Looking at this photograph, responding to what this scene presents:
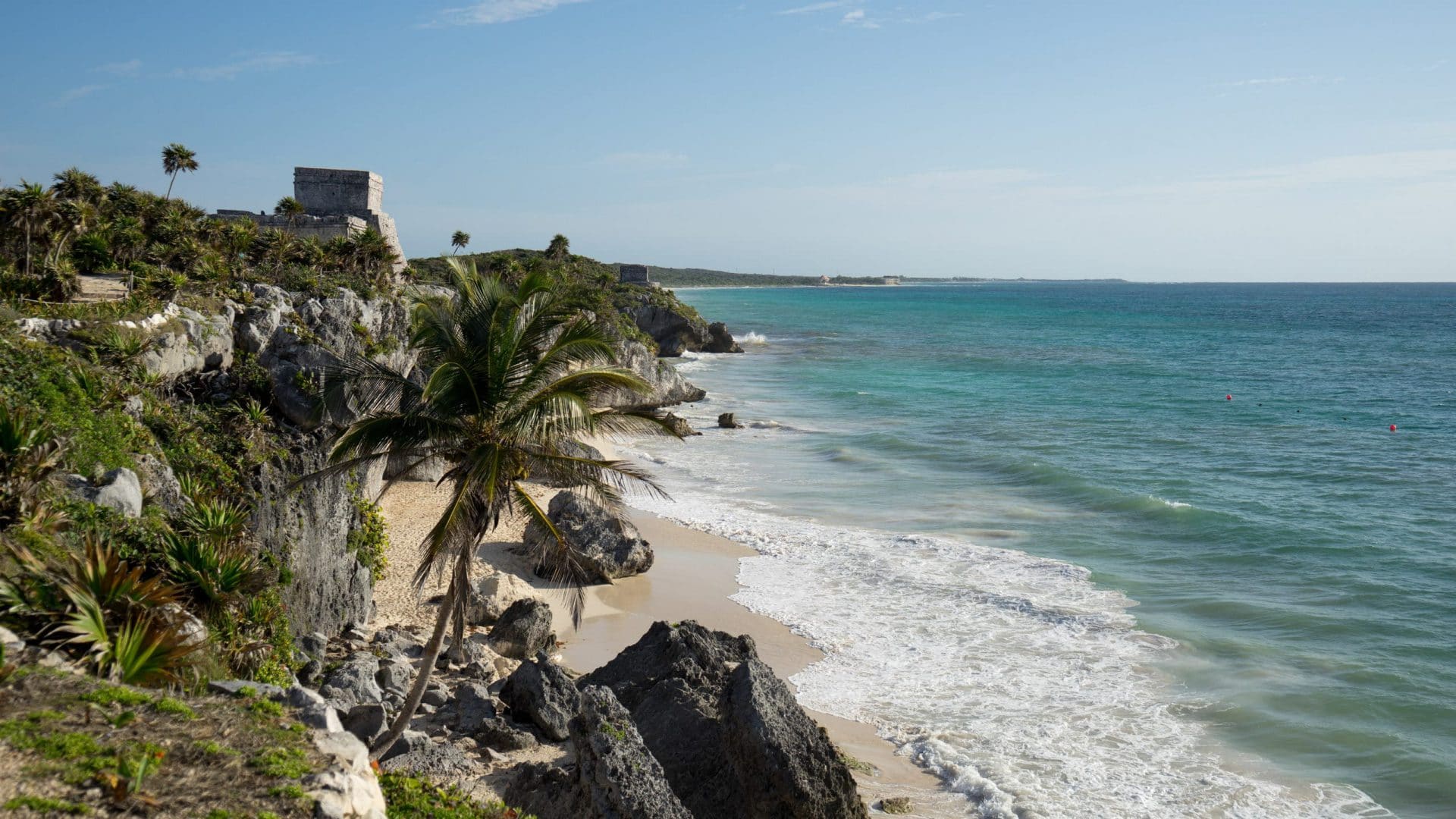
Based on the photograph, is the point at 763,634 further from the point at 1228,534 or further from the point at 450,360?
the point at 1228,534

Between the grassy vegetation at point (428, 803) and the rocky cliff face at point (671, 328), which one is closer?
the grassy vegetation at point (428, 803)

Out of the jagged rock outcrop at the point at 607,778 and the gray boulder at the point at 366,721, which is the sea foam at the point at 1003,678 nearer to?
the jagged rock outcrop at the point at 607,778

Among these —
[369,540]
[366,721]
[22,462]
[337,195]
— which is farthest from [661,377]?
[366,721]

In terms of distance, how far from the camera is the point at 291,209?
125 ft

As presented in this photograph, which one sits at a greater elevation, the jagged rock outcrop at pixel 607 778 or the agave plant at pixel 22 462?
the agave plant at pixel 22 462

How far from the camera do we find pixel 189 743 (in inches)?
241

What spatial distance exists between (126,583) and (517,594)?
321 inches

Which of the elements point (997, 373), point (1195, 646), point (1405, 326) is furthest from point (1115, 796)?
point (1405, 326)

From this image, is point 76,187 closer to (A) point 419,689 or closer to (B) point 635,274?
(A) point 419,689

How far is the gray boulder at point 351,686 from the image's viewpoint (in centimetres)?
1026

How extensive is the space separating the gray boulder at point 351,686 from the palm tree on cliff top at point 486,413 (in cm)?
76

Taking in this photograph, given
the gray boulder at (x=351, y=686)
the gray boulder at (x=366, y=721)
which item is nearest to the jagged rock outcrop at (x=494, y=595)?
the gray boulder at (x=351, y=686)

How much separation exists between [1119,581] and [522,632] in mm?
10915

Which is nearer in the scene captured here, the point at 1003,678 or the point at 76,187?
the point at 1003,678
